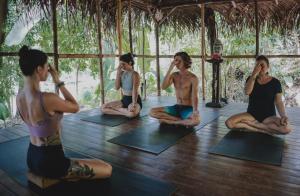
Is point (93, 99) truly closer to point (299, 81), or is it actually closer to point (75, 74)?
point (75, 74)

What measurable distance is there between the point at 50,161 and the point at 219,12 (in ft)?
19.6

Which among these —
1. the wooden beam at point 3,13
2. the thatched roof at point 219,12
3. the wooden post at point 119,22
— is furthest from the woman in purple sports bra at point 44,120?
the wooden post at point 119,22

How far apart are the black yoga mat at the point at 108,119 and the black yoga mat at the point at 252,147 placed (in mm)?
1644

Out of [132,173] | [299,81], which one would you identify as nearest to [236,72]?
[299,81]

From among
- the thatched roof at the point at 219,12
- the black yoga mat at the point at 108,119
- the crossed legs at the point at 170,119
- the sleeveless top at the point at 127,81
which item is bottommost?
the black yoga mat at the point at 108,119

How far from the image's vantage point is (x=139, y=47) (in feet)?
24.4

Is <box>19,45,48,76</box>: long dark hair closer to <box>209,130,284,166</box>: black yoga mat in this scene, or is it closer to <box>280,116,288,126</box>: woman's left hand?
<box>209,130,284,166</box>: black yoga mat

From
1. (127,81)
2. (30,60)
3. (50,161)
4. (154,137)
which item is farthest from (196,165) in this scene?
(127,81)

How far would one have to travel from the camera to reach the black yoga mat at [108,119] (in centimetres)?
400

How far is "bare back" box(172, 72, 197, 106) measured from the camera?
3688mm

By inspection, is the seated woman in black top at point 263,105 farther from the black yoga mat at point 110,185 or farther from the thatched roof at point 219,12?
the thatched roof at point 219,12

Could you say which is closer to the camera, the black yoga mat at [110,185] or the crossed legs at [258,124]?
the black yoga mat at [110,185]

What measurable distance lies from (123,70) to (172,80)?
1.05m

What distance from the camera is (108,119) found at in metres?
4.25
